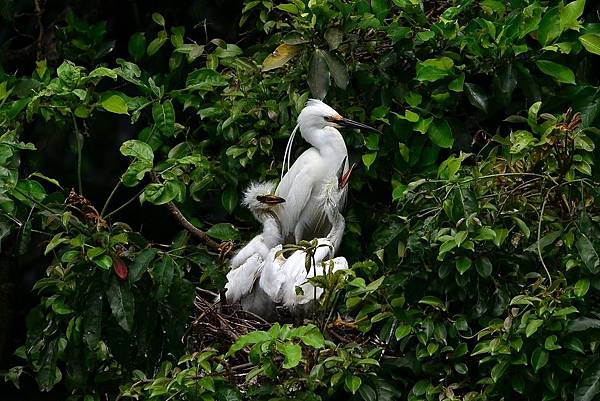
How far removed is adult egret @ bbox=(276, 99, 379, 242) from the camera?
3.88 m

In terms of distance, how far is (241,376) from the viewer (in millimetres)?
3459

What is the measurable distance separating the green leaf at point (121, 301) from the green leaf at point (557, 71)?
137cm

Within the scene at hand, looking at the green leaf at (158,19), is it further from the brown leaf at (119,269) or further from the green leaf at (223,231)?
the brown leaf at (119,269)

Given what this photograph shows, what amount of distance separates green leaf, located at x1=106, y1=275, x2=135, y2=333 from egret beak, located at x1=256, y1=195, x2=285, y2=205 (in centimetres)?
81

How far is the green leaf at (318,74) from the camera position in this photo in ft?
12.5

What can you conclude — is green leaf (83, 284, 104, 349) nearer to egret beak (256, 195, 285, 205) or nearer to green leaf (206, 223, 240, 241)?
green leaf (206, 223, 240, 241)

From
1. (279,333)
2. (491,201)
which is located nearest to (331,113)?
(491,201)

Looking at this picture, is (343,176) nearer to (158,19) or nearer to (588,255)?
(158,19)

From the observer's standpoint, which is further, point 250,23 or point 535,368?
point 250,23

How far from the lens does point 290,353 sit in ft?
9.66

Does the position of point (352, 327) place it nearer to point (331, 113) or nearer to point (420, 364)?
point (420, 364)

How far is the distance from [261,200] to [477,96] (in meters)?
0.72

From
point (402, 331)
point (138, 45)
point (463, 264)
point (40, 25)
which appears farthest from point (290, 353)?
point (40, 25)

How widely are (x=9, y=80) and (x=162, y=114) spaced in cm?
70
